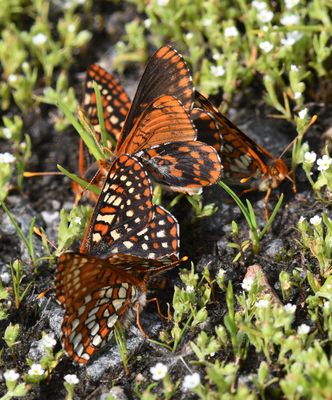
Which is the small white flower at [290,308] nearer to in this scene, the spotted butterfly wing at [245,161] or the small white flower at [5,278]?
the spotted butterfly wing at [245,161]

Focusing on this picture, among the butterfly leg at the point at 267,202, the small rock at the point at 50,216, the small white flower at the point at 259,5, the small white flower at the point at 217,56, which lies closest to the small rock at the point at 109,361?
the butterfly leg at the point at 267,202

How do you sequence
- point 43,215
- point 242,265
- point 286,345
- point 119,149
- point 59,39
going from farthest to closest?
point 59,39
point 43,215
point 119,149
point 242,265
point 286,345

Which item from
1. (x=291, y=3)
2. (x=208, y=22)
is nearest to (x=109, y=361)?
(x=208, y=22)

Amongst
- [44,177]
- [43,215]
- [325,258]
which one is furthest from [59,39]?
[325,258]

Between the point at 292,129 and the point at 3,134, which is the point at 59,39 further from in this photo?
the point at 292,129

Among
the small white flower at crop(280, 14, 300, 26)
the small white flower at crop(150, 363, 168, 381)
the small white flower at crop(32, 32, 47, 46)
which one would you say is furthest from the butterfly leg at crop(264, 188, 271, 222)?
the small white flower at crop(32, 32, 47, 46)

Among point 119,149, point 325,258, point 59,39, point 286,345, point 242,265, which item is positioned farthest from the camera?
point 59,39

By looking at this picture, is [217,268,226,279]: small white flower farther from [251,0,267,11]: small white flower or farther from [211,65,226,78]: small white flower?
[251,0,267,11]: small white flower
